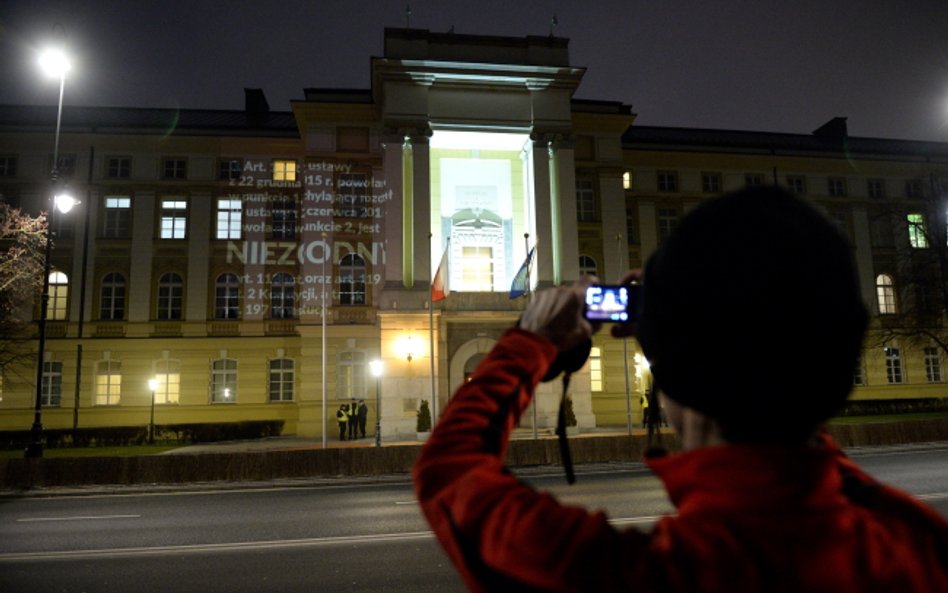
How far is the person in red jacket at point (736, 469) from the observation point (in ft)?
3.55

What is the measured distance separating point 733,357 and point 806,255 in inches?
8.6

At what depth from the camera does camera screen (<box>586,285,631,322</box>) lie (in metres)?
1.62

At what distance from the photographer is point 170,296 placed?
121 feet

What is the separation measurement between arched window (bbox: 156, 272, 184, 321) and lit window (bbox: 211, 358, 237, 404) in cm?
373

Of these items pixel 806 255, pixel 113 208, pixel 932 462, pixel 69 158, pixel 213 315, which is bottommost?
pixel 932 462

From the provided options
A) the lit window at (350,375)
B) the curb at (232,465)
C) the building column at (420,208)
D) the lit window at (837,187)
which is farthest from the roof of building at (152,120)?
the lit window at (837,187)

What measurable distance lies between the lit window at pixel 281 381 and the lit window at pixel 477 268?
1062 cm

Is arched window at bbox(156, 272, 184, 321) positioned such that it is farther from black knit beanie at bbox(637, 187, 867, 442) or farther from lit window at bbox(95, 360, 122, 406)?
black knit beanie at bbox(637, 187, 867, 442)

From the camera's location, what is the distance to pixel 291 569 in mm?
8016

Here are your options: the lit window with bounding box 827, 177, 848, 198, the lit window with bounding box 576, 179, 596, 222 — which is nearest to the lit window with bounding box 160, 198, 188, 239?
the lit window with bounding box 576, 179, 596, 222

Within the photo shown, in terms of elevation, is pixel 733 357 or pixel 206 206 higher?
pixel 206 206

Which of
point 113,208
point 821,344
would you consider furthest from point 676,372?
point 113,208

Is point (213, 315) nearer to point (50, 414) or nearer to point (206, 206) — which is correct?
point (206, 206)

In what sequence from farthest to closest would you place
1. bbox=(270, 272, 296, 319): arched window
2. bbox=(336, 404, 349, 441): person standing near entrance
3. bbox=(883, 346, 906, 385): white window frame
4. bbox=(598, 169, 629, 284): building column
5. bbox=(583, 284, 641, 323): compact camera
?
bbox=(883, 346, 906, 385): white window frame → bbox=(598, 169, 629, 284): building column → bbox=(270, 272, 296, 319): arched window → bbox=(336, 404, 349, 441): person standing near entrance → bbox=(583, 284, 641, 323): compact camera
